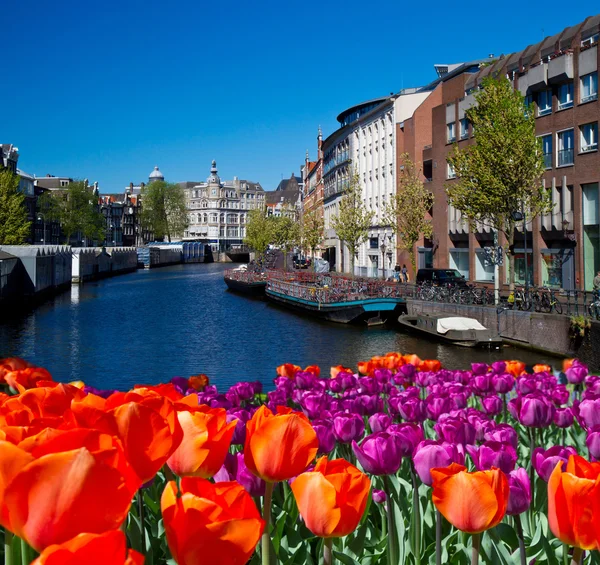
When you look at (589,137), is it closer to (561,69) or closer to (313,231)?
(561,69)

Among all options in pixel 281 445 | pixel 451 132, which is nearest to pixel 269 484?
pixel 281 445

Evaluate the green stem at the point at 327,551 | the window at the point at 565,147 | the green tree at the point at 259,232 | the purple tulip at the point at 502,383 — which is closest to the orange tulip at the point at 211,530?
the green stem at the point at 327,551

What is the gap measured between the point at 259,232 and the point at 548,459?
92863 mm

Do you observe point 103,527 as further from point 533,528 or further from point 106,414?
point 533,528

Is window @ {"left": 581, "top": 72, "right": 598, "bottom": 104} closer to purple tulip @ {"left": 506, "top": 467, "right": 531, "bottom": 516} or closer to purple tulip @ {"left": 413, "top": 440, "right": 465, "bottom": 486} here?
purple tulip @ {"left": 413, "top": 440, "right": 465, "bottom": 486}

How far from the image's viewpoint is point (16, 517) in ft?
5.48

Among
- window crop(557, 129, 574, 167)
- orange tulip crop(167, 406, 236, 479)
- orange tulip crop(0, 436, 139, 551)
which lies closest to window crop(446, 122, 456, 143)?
window crop(557, 129, 574, 167)

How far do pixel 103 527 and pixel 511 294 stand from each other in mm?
31770

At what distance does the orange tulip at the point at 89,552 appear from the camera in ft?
4.62

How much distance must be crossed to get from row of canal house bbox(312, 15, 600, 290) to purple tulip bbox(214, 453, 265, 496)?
1395 inches

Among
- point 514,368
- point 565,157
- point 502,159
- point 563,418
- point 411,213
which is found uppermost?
point 565,157

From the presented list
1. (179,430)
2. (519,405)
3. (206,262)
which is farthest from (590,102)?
(206,262)

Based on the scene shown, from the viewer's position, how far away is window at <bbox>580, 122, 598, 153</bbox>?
1400 inches

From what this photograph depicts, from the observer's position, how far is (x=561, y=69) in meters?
37.4
